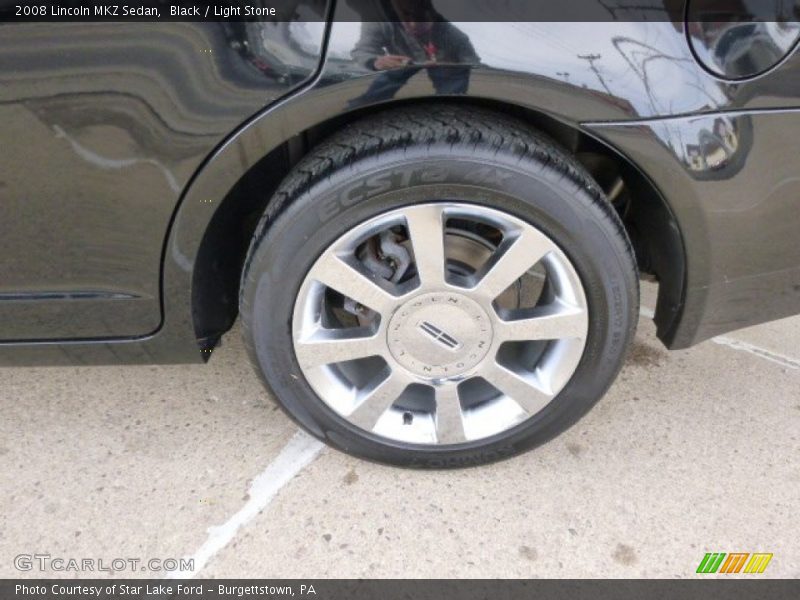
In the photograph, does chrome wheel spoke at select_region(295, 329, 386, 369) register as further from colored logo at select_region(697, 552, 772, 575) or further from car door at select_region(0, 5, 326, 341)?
colored logo at select_region(697, 552, 772, 575)

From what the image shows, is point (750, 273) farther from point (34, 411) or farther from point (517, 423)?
point (34, 411)

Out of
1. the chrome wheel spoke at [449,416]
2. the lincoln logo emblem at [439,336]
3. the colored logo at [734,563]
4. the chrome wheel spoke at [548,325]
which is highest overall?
the chrome wheel spoke at [548,325]

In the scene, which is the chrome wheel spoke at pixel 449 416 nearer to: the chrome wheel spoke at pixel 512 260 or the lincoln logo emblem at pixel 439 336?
the lincoln logo emblem at pixel 439 336

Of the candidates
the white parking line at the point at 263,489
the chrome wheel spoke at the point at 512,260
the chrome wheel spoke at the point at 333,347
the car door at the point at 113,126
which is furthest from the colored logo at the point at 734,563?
the car door at the point at 113,126

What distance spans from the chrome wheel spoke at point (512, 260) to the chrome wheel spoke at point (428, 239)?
0.12 meters

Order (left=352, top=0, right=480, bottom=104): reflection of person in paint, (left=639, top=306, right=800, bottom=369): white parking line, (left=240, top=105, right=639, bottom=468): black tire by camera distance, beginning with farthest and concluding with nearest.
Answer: (left=639, top=306, right=800, bottom=369): white parking line → (left=240, top=105, right=639, bottom=468): black tire → (left=352, top=0, right=480, bottom=104): reflection of person in paint

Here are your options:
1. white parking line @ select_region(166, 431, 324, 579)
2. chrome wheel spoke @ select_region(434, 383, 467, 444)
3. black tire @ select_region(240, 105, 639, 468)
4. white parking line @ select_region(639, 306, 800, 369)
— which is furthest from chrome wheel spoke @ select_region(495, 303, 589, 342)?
white parking line @ select_region(639, 306, 800, 369)

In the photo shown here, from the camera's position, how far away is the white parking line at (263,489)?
1707mm

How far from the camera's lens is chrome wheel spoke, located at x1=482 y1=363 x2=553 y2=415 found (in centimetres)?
172

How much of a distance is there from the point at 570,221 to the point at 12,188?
1.28m

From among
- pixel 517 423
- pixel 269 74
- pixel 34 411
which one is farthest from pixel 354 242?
pixel 34 411

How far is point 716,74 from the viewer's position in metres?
1.38

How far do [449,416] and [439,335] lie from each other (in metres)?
0.26

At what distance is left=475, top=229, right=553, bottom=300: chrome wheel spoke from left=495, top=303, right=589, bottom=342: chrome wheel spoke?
0.10m
